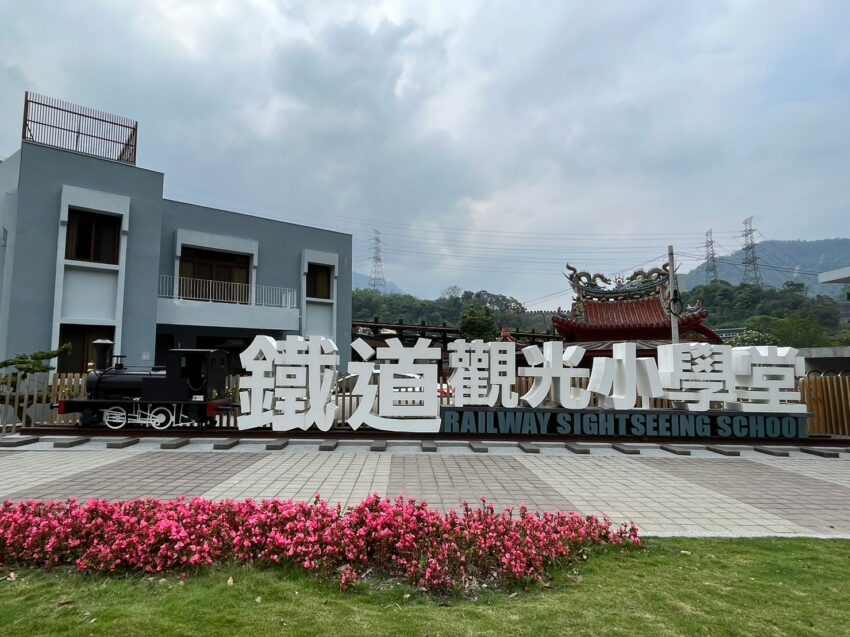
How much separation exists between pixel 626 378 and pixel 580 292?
10953 mm

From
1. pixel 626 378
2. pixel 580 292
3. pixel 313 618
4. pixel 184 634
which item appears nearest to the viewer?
pixel 184 634

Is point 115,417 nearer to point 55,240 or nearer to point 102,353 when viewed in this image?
point 102,353

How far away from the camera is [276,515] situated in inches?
155

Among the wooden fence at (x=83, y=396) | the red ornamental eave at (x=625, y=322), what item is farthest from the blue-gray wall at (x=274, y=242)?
the red ornamental eave at (x=625, y=322)

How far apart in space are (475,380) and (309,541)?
608 centimetres

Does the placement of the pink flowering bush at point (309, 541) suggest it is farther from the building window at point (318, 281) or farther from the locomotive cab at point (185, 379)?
the building window at point (318, 281)

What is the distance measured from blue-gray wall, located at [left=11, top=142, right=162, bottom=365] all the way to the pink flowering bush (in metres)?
10.8

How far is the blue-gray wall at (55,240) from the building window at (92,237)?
0.47 m

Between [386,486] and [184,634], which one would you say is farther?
[386,486]

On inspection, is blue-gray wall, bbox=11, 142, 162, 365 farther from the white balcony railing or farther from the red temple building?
the red temple building

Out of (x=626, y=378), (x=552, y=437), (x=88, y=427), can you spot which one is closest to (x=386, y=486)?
(x=552, y=437)

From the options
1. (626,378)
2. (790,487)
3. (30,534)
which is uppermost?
(626,378)

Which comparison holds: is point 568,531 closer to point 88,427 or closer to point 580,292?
point 88,427

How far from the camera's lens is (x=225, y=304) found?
1531 cm
